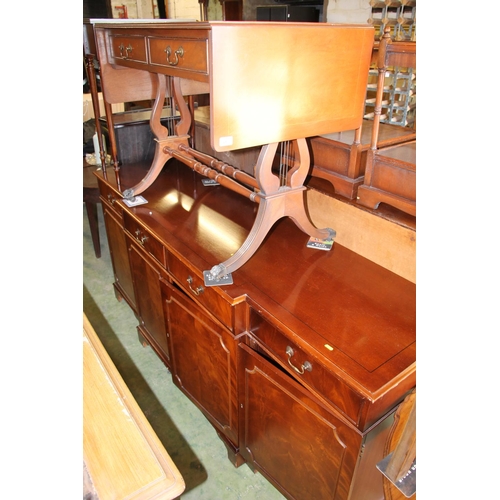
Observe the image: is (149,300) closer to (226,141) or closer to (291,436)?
(291,436)

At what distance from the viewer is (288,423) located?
4.08 ft

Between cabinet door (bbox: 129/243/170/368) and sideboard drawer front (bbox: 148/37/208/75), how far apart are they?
85 cm

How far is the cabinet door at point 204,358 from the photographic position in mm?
1432

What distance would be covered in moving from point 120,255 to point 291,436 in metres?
1.45

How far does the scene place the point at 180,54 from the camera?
1126 millimetres

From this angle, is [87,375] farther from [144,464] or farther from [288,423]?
[288,423]

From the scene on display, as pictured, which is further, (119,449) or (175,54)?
(175,54)

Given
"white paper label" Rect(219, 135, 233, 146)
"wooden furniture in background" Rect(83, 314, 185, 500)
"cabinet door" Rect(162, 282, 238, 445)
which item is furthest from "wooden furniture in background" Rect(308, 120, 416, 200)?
"wooden furniture in background" Rect(83, 314, 185, 500)

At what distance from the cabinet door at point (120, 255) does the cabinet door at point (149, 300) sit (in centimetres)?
13

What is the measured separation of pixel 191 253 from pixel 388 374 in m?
0.79

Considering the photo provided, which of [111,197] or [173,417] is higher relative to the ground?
[111,197]

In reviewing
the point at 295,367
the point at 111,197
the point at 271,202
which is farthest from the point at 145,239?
the point at 295,367
